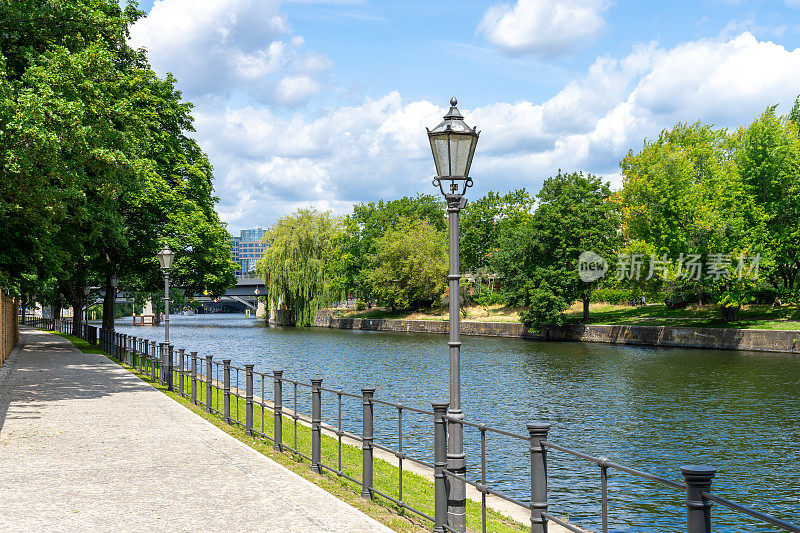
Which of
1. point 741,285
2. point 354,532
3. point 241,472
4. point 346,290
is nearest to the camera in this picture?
point 354,532

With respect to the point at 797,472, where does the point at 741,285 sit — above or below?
above

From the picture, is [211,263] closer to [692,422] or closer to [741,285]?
[692,422]

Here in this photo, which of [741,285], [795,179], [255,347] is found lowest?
[255,347]

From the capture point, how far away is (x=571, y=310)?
60.5 meters

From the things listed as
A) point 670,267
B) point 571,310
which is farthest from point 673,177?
point 571,310

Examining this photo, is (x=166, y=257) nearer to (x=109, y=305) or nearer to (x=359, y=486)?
(x=359, y=486)

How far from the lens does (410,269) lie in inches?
2844

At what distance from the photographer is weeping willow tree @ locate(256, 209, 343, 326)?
6919 centimetres

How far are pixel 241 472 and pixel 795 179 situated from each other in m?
44.3

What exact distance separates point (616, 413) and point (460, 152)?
1619 cm

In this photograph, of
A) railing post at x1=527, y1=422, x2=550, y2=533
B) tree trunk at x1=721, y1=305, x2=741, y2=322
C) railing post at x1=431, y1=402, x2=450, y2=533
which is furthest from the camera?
tree trunk at x1=721, y1=305, x2=741, y2=322

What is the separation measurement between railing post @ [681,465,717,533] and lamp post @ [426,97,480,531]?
9.15ft

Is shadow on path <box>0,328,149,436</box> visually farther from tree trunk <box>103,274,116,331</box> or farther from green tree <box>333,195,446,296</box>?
green tree <box>333,195,446,296</box>

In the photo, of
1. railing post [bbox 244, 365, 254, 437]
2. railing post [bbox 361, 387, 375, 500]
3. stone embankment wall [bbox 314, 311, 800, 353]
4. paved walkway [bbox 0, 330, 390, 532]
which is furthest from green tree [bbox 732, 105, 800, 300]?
railing post [bbox 361, 387, 375, 500]
